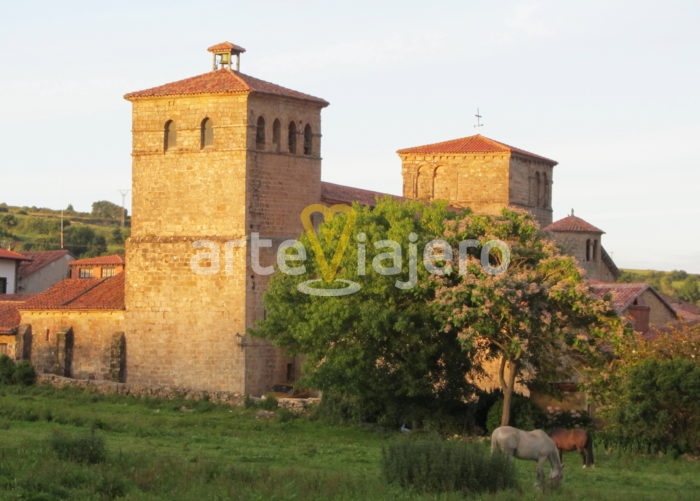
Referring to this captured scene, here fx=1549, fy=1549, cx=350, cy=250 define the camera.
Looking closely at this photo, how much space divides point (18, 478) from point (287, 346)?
19017 millimetres

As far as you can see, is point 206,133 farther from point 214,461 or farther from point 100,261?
point 100,261

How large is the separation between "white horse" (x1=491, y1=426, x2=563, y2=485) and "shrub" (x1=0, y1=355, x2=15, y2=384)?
25.2 meters

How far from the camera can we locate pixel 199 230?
49406 mm

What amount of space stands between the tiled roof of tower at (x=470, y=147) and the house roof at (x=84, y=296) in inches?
679

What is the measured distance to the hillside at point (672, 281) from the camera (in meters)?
112

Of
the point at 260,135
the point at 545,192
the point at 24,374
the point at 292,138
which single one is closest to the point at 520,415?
the point at 260,135

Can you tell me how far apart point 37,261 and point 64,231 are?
120 feet

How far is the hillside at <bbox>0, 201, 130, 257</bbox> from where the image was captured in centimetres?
10681

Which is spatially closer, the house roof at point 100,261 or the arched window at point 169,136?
the arched window at point 169,136

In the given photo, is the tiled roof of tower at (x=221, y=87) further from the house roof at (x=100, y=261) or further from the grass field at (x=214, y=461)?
the house roof at (x=100, y=261)

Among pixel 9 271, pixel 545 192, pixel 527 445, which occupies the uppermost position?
pixel 545 192

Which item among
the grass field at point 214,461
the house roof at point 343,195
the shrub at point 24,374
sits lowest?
the grass field at point 214,461

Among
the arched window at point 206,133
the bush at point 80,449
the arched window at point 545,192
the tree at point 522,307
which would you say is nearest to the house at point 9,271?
the arched window at point 545,192

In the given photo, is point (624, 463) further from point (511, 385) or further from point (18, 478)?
point (18, 478)
